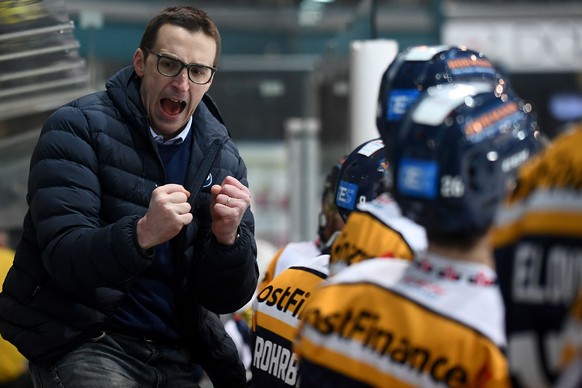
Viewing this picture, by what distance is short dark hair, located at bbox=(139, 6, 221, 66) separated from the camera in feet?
10.8

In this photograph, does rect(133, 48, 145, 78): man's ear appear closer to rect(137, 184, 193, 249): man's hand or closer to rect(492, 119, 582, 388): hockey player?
rect(137, 184, 193, 249): man's hand

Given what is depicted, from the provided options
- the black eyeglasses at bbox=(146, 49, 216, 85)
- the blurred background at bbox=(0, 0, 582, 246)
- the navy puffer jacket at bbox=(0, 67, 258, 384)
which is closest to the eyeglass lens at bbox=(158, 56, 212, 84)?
the black eyeglasses at bbox=(146, 49, 216, 85)

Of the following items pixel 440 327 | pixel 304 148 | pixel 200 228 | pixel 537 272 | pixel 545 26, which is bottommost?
pixel 304 148

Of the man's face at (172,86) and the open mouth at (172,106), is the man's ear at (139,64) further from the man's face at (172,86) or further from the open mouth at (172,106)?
the open mouth at (172,106)

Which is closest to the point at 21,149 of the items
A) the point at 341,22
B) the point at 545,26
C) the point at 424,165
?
the point at 341,22

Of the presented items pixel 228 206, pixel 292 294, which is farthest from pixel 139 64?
pixel 292 294

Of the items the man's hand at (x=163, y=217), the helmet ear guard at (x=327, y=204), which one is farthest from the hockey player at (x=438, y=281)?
the helmet ear guard at (x=327, y=204)

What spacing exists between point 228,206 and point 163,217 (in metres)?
0.27

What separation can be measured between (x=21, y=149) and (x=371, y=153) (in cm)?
394

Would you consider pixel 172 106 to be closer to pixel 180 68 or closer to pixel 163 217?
pixel 180 68

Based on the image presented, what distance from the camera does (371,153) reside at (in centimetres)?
326

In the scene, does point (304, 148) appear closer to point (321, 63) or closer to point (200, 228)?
point (321, 63)

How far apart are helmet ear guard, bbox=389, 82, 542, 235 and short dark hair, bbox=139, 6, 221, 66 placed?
142 cm

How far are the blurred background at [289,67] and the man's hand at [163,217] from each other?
8.32 feet
